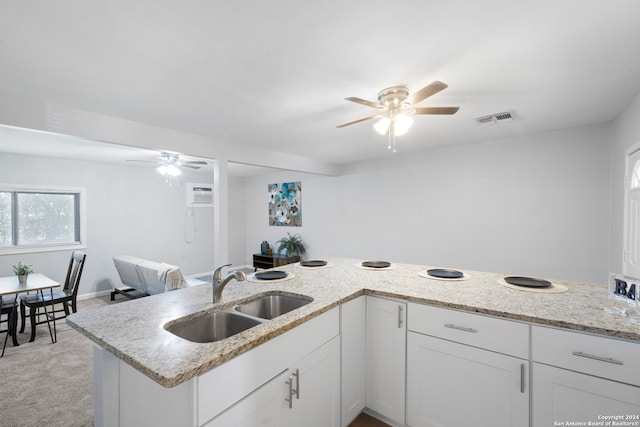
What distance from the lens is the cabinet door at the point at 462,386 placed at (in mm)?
1433

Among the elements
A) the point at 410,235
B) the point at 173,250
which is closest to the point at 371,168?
the point at 410,235

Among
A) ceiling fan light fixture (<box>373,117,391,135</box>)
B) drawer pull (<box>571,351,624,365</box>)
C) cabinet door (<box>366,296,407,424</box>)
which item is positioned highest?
ceiling fan light fixture (<box>373,117,391,135</box>)

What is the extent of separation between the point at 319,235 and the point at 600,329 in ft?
16.1

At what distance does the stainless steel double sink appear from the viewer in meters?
1.42

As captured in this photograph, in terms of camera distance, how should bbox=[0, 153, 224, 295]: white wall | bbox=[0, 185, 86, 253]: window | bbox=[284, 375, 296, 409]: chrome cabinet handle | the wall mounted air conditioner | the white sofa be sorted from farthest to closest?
1. the wall mounted air conditioner
2. bbox=[0, 153, 224, 295]: white wall
3. bbox=[0, 185, 86, 253]: window
4. the white sofa
5. bbox=[284, 375, 296, 409]: chrome cabinet handle

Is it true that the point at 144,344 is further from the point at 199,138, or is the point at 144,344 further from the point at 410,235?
the point at 410,235

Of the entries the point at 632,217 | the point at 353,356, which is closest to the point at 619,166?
the point at 632,217

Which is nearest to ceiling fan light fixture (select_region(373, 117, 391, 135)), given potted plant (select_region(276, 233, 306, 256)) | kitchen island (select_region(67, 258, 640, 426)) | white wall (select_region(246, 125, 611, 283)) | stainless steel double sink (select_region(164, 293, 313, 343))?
kitchen island (select_region(67, 258, 640, 426))

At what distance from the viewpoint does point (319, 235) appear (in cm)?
596

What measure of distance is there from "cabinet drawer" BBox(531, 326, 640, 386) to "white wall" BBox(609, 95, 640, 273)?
2.11m

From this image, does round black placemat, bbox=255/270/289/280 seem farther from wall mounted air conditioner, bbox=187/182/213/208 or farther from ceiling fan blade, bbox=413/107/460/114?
wall mounted air conditioner, bbox=187/182/213/208

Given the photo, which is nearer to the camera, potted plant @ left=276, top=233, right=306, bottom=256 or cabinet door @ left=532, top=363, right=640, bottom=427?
cabinet door @ left=532, top=363, right=640, bottom=427

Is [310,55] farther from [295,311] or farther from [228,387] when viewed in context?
[228,387]

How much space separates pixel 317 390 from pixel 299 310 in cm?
46
